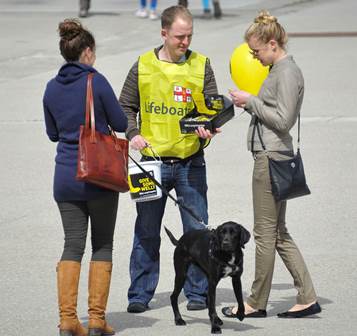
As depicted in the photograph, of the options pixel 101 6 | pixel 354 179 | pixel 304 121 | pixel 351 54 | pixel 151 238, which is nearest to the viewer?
pixel 151 238

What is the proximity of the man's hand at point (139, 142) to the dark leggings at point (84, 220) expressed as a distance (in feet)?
2.26

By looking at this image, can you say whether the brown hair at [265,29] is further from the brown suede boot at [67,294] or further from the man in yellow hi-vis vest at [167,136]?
the brown suede boot at [67,294]

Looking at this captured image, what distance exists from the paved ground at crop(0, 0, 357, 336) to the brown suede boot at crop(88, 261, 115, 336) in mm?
350

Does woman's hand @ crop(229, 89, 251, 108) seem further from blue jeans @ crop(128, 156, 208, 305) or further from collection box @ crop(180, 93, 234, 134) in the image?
blue jeans @ crop(128, 156, 208, 305)

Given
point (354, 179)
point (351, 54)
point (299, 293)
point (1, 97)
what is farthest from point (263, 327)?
point (351, 54)

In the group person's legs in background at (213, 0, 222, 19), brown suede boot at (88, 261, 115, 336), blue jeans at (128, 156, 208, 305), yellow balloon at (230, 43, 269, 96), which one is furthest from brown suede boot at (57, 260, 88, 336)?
person's legs in background at (213, 0, 222, 19)

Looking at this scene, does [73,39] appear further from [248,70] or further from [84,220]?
[248,70]

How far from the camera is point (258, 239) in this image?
6.64m

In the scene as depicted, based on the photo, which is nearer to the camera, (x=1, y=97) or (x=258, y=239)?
(x=258, y=239)

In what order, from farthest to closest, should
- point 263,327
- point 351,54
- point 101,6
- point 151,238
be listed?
point 101,6 < point 351,54 < point 151,238 < point 263,327

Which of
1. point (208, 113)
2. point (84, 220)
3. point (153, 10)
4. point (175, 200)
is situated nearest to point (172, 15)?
point (208, 113)

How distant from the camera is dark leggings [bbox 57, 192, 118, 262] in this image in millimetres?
6129

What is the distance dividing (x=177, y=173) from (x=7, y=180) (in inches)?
174

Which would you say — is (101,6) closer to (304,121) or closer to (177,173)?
(304,121)
